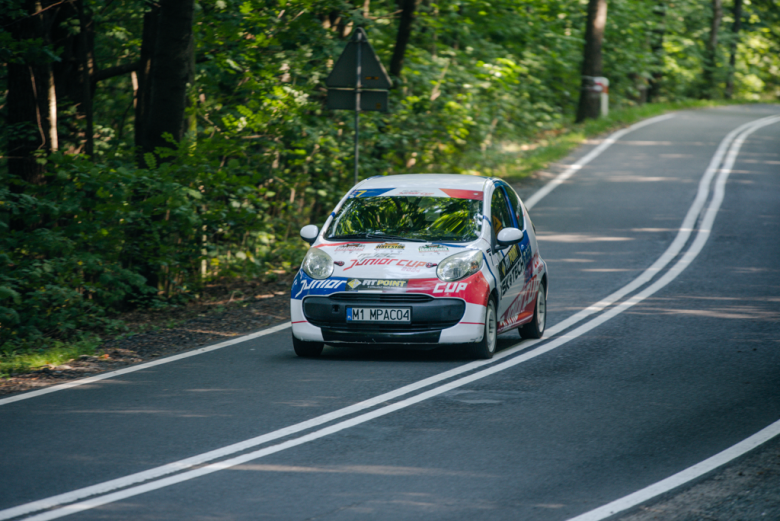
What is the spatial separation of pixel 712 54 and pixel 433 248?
142 ft

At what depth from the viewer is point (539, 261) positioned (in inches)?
400

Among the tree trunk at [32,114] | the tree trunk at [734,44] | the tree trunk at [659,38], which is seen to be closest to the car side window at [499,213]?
the tree trunk at [32,114]

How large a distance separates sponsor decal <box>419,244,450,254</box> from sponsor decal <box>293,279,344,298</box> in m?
0.85

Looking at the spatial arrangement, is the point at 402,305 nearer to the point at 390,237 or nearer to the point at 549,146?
the point at 390,237

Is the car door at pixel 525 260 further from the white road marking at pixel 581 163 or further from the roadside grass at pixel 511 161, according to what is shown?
the white road marking at pixel 581 163

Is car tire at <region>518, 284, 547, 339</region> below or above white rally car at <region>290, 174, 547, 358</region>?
below

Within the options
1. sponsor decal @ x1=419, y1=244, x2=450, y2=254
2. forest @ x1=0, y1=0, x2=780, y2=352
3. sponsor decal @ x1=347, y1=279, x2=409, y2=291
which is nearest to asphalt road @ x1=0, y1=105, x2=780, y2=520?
sponsor decal @ x1=347, y1=279, x2=409, y2=291

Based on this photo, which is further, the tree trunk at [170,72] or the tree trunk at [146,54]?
the tree trunk at [146,54]

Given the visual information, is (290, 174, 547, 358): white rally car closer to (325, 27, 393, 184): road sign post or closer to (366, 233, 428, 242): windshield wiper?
(366, 233, 428, 242): windshield wiper

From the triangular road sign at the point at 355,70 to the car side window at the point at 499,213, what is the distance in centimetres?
378

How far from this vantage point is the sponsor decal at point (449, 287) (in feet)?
26.8

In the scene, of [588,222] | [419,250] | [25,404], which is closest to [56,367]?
[25,404]

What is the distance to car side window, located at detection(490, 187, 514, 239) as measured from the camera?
9.12 metres

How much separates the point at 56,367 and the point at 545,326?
209 inches
